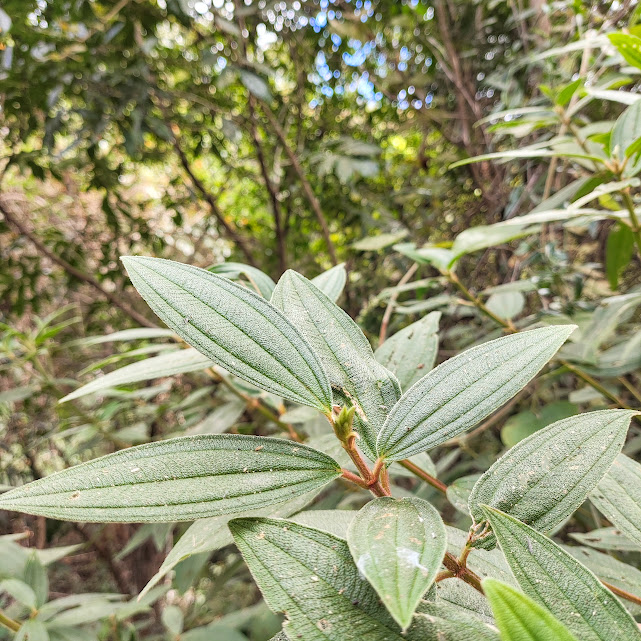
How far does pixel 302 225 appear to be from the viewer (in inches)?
58.1

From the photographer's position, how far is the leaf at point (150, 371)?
361mm

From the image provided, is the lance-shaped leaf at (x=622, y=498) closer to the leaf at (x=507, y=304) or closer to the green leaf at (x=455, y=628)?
the green leaf at (x=455, y=628)

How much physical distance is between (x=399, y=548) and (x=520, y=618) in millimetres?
47

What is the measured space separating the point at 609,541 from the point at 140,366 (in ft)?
1.34

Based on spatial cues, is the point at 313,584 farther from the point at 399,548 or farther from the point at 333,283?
the point at 333,283

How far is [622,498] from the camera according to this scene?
27 cm

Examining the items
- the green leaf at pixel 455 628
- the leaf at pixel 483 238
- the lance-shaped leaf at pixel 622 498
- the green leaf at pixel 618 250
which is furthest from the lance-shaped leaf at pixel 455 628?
the green leaf at pixel 618 250

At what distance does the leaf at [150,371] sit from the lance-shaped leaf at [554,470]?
22 cm

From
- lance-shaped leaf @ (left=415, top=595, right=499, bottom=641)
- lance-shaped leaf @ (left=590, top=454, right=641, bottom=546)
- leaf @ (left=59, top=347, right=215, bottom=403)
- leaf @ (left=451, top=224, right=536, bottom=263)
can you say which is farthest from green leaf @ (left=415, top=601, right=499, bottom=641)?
leaf @ (left=451, top=224, right=536, bottom=263)

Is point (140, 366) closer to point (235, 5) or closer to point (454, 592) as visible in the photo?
point (454, 592)

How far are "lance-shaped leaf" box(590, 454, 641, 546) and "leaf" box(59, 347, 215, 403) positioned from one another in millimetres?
277

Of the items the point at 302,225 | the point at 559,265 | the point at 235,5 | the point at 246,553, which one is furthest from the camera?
the point at 302,225

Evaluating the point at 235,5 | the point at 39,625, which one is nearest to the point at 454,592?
the point at 39,625

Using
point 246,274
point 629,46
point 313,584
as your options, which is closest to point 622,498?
point 313,584
